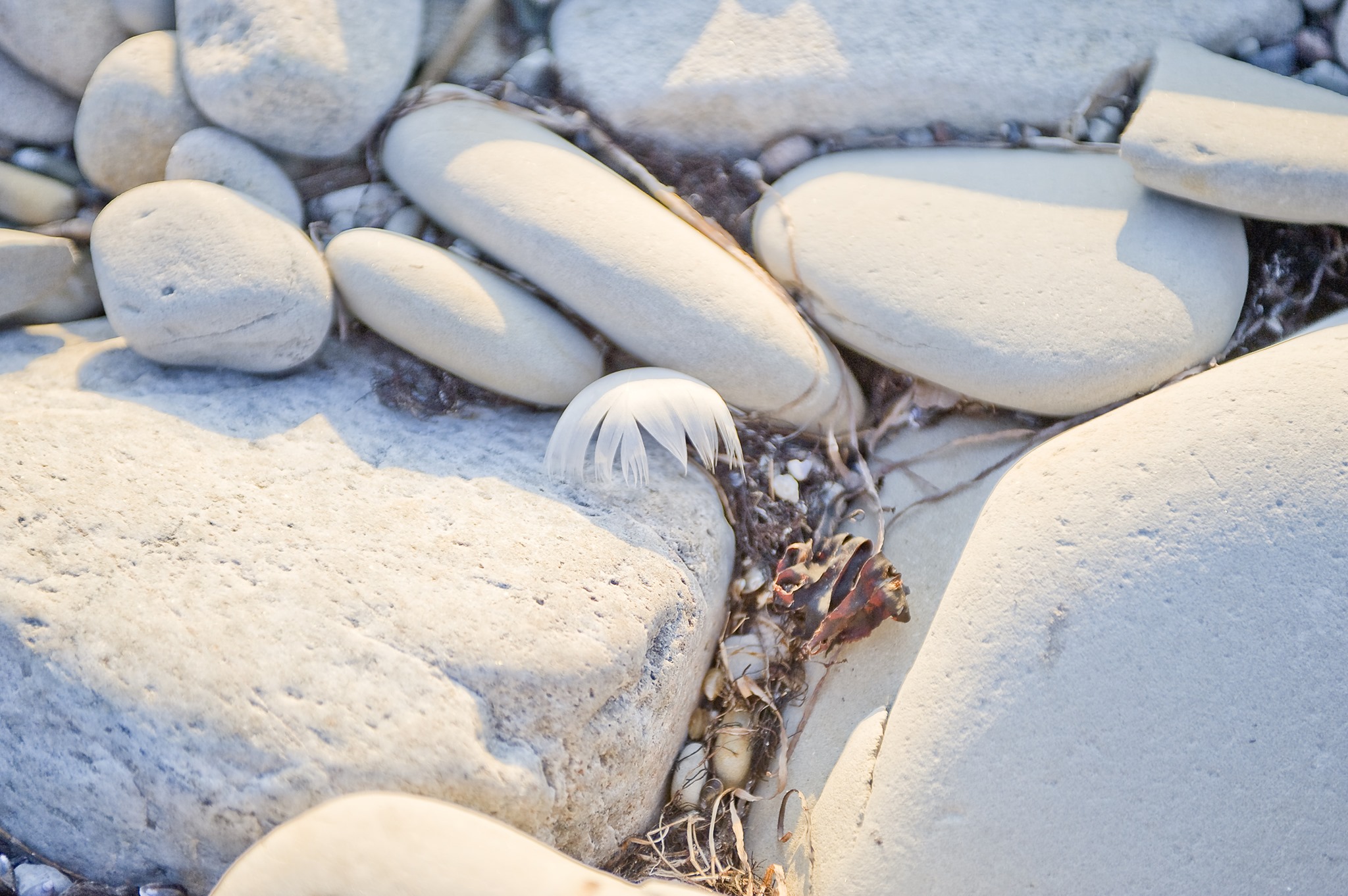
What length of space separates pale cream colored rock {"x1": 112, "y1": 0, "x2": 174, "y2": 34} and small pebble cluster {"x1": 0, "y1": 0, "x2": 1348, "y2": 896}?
0.04ft

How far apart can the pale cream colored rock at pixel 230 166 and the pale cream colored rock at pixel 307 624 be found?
1.46 ft

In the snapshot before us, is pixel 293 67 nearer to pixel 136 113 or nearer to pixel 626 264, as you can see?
pixel 136 113

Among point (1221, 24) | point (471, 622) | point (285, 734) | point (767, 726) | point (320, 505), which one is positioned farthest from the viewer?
point (1221, 24)

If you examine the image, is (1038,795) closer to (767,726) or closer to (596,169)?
(767,726)

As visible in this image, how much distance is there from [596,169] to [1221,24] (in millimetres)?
1464

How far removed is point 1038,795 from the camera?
1.34 m

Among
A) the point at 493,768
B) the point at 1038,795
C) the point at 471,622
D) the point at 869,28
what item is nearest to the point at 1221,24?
the point at 869,28

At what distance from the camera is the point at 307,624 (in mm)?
1412

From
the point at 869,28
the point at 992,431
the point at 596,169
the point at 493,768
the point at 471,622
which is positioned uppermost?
the point at 869,28

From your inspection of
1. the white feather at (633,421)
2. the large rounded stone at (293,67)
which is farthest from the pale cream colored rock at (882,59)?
the white feather at (633,421)

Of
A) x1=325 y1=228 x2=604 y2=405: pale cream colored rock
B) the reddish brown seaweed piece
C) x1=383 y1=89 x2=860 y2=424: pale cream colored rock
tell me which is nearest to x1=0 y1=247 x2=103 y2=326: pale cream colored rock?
x1=325 y1=228 x2=604 y2=405: pale cream colored rock

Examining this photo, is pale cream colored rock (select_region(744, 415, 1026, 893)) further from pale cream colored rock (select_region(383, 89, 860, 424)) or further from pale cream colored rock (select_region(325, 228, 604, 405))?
pale cream colored rock (select_region(325, 228, 604, 405))

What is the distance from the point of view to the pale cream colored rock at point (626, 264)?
1.68 meters

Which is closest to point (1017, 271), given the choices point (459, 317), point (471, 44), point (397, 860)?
point (459, 317)
